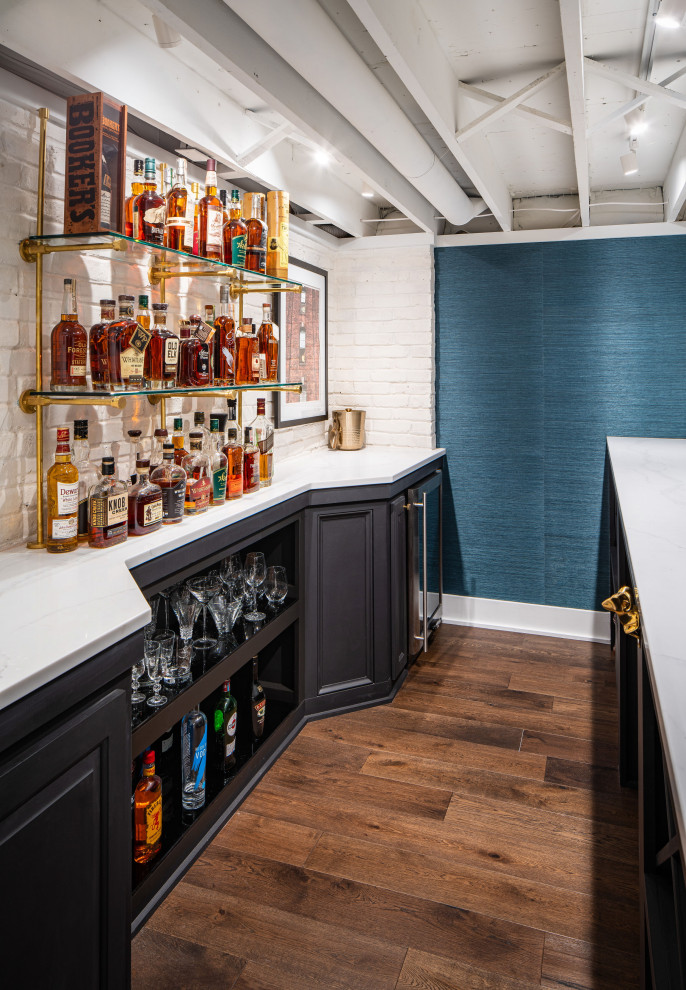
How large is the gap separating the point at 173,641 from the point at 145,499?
1.35 ft

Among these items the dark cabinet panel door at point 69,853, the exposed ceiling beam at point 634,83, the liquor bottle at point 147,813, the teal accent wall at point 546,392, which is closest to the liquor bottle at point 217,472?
the liquor bottle at point 147,813

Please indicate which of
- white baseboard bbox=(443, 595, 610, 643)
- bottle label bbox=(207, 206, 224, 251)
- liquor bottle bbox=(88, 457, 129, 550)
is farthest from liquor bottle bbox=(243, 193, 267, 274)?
white baseboard bbox=(443, 595, 610, 643)

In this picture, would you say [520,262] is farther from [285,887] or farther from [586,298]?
[285,887]

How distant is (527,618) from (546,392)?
1317 mm

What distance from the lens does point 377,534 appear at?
3.01 meters

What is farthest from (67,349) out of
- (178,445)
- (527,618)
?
(527,618)

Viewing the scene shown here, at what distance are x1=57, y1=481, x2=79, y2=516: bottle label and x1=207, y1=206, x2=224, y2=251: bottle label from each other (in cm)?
97

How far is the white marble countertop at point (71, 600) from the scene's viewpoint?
3.79 feet

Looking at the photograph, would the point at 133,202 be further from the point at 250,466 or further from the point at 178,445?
the point at 250,466

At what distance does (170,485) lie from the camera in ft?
7.03

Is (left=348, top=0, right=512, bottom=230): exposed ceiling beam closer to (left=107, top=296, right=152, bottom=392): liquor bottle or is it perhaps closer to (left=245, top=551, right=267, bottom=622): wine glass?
(left=107, top=296, right=152, bottom=392): liquor bottle

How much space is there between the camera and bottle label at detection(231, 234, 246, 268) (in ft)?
8.13

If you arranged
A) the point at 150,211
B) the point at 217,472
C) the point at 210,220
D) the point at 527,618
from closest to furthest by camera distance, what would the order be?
the point at 150,211 → the point at 210,220 → the point at 217,472 → the point at 527,618

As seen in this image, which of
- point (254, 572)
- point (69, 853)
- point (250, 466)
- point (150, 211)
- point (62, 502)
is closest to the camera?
point (69, 853)
